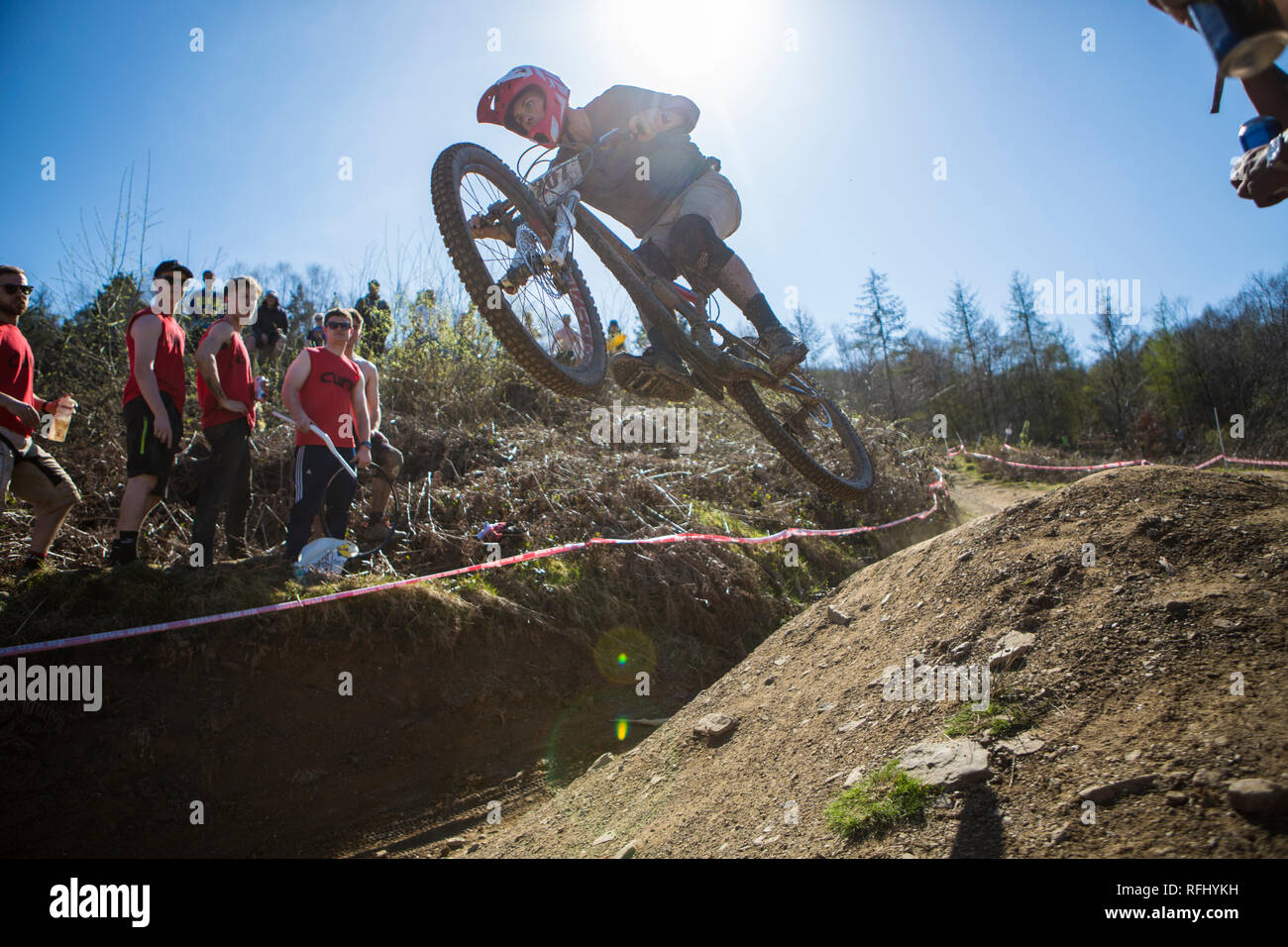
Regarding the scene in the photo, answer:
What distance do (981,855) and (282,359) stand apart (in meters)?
8.41

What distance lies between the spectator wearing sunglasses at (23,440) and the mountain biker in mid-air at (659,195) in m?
2.58

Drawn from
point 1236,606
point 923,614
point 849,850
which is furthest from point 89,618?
point 1236,606

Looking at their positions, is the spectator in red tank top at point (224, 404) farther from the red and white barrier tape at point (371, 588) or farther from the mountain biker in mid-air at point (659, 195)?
the mountain biker in mid-air at point (659, 195)

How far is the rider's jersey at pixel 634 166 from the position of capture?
373 centimetres

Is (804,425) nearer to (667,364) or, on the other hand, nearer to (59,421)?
(667,364)

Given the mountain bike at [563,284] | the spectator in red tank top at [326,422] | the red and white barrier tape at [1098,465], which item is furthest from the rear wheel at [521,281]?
the red and white barrier tape at [1098,465]

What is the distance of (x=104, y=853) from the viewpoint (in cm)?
326

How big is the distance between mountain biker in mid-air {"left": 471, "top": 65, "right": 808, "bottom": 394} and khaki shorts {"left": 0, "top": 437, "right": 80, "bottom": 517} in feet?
8.93

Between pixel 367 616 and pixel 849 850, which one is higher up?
pixel 367 616

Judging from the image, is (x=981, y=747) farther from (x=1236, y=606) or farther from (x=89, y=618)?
(x=89, y=618)

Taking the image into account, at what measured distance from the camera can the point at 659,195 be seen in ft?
13.1

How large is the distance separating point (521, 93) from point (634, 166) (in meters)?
0.84

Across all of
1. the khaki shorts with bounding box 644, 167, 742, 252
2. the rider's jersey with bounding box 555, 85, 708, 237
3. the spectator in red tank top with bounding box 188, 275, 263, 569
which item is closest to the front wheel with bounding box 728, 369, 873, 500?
the khaki shorts with bounding box 644, 167, 742, 252

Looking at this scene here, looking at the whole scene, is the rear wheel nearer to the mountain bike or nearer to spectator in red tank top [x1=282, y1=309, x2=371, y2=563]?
the mountain bike
